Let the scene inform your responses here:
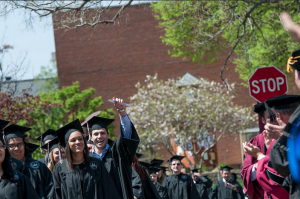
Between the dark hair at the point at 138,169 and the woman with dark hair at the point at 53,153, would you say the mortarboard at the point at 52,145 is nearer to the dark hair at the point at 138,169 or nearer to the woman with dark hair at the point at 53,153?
the woman with dark hair at the point at 53,153

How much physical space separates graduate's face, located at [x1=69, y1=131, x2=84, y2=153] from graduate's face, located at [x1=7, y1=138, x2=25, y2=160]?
48.1 inches

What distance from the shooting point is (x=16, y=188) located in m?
4.83

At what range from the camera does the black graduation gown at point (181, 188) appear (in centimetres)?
1224

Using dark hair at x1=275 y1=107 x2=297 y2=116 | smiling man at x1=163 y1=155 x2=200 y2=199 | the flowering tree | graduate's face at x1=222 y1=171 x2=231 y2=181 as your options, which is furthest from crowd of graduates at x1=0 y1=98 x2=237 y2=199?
the flowering tree

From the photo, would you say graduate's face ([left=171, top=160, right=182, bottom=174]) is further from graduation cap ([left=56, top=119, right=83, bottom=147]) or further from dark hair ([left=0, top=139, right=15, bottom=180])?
dark hair ([left=0, top=139, right=15, bottom=180])

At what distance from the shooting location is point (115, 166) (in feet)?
21.5

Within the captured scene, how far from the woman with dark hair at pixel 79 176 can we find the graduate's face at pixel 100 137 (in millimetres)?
706

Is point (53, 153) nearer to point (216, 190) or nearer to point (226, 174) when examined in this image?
point (226, 174)

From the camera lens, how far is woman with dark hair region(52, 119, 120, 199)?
19.1 ft

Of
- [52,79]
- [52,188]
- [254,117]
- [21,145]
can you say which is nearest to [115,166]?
[52,188]

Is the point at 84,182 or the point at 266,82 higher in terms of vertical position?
the point at 266,82

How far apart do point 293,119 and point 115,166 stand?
3880 mm

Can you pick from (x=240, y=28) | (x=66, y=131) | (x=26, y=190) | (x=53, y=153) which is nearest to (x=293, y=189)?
(x=26, y=190)

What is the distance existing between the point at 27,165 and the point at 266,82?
15.2 feet
